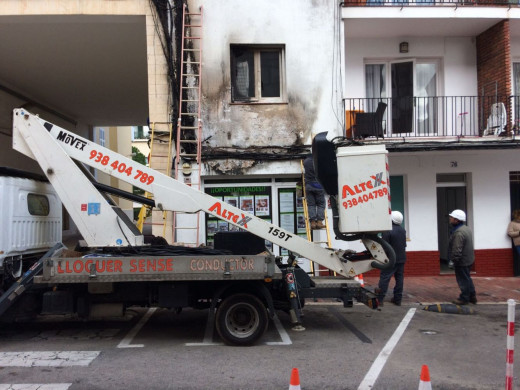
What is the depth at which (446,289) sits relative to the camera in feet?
33.0

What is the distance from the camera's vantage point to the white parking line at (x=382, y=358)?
195 inches

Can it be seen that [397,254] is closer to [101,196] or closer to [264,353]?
[264,353]

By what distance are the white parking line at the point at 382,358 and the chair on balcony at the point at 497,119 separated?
5.88m

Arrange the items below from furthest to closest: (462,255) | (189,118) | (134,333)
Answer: (189,118) < (462,255) < (134,333)

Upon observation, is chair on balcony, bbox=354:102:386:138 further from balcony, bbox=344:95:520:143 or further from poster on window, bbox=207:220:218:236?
poster on window, bbox=207:220:218:236

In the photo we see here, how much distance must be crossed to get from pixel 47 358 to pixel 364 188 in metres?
4.67

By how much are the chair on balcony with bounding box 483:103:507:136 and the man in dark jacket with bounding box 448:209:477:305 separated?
3522mm

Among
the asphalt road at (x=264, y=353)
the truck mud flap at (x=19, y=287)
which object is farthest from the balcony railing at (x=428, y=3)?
the truck mud flap at (x=19, y=287)

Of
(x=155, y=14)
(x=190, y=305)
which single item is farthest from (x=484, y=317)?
(x=155, y=14)

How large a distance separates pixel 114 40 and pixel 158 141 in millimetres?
3062

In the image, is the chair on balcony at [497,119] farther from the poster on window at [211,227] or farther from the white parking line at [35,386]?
the white parking line at [35,386]

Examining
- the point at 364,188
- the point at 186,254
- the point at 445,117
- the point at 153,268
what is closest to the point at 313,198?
the point at 364,188

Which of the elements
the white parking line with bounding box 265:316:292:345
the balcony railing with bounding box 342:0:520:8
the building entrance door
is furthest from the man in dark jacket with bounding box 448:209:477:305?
the balcony railing with bounding box 342:0:520:8

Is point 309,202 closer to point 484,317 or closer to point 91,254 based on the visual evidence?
point 484,317
